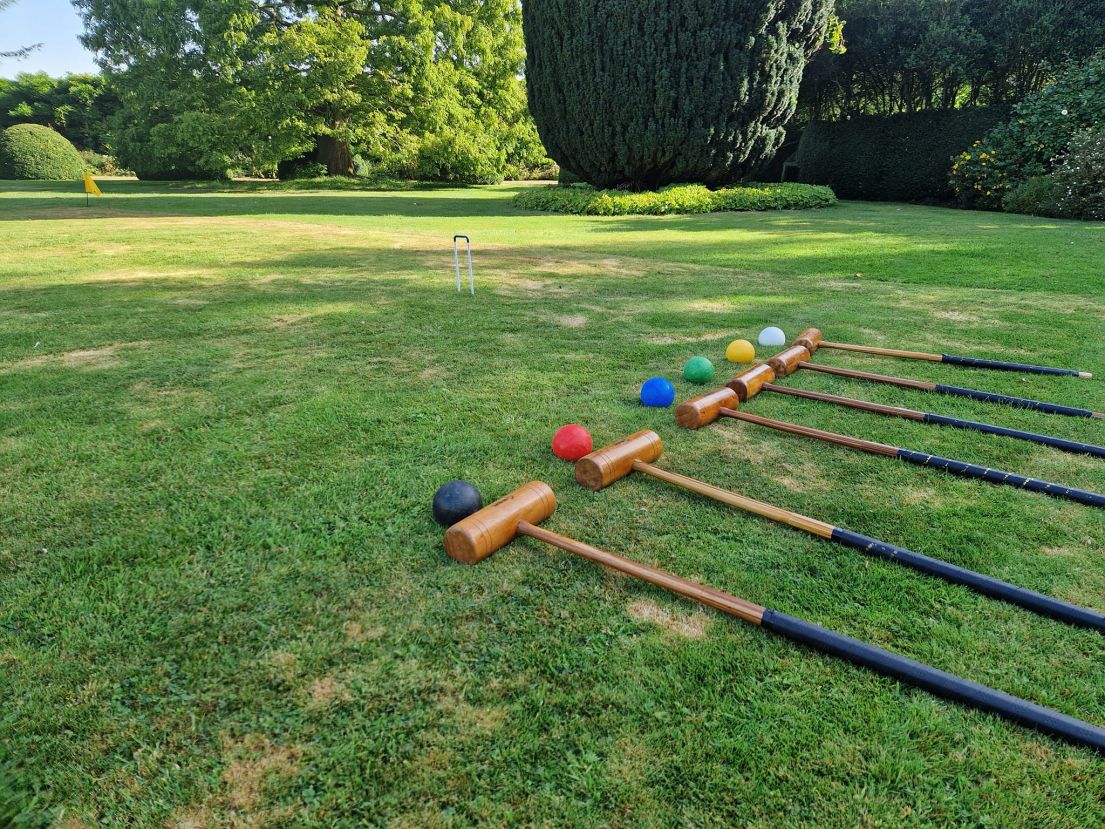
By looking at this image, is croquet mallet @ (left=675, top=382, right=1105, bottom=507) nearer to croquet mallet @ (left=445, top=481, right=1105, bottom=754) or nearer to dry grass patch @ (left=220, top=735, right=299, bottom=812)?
croquet mallet @ (left=445, top=481, right=1105, bottom=754)

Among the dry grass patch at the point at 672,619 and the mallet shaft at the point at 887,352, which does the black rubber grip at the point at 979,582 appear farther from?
the mallet shaft at the point at 887,352

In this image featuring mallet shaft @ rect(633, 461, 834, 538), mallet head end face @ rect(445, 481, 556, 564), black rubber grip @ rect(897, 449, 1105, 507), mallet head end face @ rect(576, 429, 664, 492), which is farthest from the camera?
mallet head end face @ rect(576, 429, 664, 492)

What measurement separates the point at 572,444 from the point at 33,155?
42.8m

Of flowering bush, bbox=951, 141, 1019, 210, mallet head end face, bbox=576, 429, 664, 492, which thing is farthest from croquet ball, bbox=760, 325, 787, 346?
flowering bush, bbox=951, 141, 1019, 210

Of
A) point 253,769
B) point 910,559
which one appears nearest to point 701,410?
point 910,559

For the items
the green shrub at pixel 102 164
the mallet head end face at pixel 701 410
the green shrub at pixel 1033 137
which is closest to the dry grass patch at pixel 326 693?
the mallet head end face at pixel 701 410

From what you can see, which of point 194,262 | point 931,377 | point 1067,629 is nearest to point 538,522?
point 1067,629

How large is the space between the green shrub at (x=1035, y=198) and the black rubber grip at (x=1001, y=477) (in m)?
15.0

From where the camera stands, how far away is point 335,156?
3098 centimetres

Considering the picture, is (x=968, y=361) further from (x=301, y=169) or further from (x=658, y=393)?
(x=301, y=169)

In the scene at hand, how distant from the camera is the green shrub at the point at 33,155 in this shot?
1304 inches

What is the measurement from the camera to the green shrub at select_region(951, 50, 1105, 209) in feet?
49.6

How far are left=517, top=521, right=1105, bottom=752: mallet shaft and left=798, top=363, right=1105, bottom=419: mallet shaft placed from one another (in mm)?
2605

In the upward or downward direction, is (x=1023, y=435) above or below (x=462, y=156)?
below
